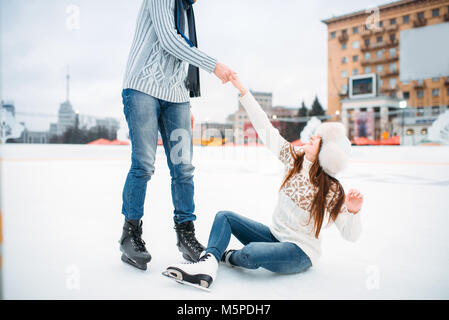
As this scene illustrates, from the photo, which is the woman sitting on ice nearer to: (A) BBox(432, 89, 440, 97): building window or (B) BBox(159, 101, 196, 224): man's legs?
(B) BBox(159, 101, 196, 224): man's legs

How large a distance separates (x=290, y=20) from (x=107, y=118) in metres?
9.99

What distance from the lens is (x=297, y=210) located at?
101 centimetres

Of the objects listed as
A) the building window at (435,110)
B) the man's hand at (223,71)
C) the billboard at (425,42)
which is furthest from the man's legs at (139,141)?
the building window at (435,110)

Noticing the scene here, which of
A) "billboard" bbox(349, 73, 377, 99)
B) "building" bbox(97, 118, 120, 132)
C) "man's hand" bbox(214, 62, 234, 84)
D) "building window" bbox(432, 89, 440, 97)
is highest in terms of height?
"billboard" bbox(349, 73, 377, 99)

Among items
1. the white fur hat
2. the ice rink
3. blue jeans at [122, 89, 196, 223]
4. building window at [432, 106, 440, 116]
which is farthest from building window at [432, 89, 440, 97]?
blue jeans at [122, 89, 196, 223]

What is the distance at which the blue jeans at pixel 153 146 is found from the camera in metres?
1.06

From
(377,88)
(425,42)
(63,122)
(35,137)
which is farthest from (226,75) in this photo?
(377,88)

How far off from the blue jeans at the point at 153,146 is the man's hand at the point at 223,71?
206 millimetres

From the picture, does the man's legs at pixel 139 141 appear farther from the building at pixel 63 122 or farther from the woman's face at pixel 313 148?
the building at pixel 63 122

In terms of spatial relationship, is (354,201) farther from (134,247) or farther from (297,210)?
(134,247)

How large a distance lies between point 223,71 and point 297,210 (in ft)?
1.64

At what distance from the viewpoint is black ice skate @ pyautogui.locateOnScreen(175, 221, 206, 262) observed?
44.1 inches

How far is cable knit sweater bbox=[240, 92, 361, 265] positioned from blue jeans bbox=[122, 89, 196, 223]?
0.27 m
